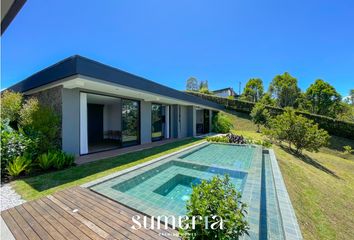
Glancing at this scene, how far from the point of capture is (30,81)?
268 inches

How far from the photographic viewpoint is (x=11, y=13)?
264 centimetres

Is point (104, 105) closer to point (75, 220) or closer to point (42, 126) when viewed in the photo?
point (42, 126)

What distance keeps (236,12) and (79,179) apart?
962cm

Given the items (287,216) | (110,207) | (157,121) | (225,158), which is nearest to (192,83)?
(157,121)

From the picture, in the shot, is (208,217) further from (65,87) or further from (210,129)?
(210,129)

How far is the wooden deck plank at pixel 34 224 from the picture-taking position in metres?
2.01

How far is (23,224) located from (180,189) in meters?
2.97

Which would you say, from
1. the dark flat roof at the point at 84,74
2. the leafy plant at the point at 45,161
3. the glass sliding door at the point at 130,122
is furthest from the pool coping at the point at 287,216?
the glass sliding door at the point at 130,122

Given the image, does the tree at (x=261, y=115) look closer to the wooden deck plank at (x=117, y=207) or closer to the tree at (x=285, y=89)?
the wooden deck plank at (x=117, y=207)

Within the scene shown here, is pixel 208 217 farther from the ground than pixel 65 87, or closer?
closer

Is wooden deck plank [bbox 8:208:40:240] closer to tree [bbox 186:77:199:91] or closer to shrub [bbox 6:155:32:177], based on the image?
shrub [bbox 6:155:32:177]

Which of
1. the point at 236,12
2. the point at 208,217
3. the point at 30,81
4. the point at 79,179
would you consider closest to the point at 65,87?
the point at 30,81

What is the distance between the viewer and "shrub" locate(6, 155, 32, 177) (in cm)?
410

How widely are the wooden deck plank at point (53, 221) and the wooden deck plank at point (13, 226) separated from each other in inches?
11.0
